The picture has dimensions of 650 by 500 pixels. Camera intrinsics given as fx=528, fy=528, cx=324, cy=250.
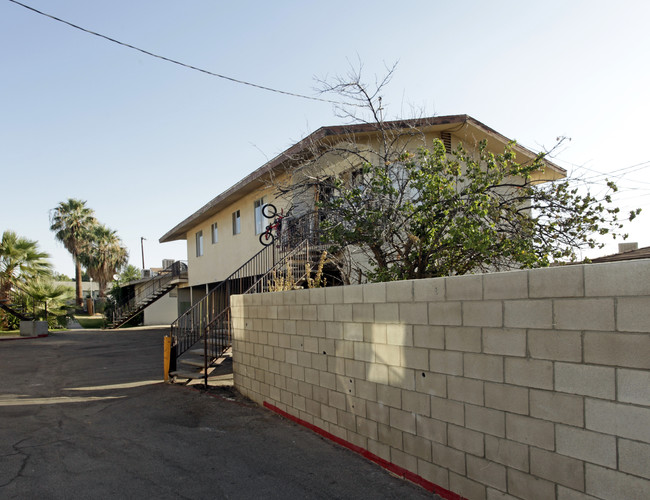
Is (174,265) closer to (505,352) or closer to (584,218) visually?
(584,218)

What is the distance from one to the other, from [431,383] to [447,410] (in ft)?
0.91

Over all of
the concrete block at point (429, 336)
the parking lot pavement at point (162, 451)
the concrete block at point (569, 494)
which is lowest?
the parking lot pavement at point (162, 451)

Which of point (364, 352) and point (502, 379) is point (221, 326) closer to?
point (364, 352)

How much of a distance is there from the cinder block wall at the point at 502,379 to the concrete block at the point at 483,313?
0.01 metres

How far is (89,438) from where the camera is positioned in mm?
6805

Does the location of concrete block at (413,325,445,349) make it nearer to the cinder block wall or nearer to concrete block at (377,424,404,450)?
the cinder block wall

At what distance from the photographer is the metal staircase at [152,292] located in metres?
29.7

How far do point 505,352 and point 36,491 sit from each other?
4333 mm

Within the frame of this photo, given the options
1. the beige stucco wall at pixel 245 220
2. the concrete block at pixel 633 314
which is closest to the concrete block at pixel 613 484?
the concrete block at pixel 633 314

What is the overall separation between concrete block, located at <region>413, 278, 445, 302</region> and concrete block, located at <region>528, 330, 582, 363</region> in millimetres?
996

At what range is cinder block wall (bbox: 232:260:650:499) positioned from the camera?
9.96 feet

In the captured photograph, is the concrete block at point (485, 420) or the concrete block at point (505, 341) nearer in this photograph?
the concrete block at point (505, 341)

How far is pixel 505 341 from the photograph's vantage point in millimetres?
3836

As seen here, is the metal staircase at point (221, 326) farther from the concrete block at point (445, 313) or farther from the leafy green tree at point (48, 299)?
the leafy green tree at point (48, 299)
